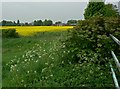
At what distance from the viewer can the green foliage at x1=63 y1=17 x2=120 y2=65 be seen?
21.1 feet

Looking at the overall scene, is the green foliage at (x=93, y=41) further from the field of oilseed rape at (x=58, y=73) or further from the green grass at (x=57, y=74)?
the green grass at (x=57, y=74)

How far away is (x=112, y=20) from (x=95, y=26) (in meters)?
0.47

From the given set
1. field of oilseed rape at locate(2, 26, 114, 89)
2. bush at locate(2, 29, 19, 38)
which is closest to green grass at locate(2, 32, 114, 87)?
field of oilseed rape at locate(2, 26, 114, 89)

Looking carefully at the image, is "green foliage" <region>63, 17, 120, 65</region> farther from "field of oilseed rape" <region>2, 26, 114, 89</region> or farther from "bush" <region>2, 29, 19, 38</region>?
"bush" <region>2, 29, 19, 38</region>

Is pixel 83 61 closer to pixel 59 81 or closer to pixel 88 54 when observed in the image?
pixel 88 54

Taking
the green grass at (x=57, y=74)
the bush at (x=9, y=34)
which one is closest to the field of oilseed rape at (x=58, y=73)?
the green grass at (x=57, y=74)

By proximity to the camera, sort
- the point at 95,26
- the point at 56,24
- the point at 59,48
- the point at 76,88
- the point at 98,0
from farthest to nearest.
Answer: the point at 56,24, the point at 98,0, the point at 59,48, the point at 95,26, the point at 76,88

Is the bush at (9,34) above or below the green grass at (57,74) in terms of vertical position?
below

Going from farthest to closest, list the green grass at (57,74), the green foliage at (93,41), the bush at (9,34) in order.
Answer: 1. the bush at (9,34)
2. the green foliage at (93,41)
3. the green grass at (57,74)

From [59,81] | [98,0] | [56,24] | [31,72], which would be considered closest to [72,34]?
[31,72]

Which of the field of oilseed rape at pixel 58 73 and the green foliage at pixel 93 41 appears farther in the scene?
the green foliage at pixel 93 41

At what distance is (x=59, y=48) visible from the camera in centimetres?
776

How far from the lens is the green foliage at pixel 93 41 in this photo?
6.44 metres

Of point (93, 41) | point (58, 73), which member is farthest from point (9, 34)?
point (58, 73)
